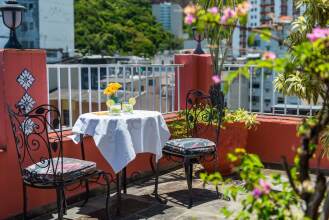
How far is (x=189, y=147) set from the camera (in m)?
4.04

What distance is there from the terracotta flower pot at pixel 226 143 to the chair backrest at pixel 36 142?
1.77 metres

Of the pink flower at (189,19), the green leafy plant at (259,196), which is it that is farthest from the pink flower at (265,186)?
the pink flower at (189,19)

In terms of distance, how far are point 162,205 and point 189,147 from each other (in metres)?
0.57

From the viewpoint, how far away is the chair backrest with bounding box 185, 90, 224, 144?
4805mm

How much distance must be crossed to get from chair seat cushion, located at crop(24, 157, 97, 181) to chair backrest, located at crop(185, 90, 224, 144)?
167 centimetres

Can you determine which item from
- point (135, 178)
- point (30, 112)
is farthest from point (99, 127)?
point (135, 178)

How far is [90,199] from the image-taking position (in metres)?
4.22

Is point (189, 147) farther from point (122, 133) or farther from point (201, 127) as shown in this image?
point (201, 127)

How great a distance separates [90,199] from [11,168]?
931 millimetres

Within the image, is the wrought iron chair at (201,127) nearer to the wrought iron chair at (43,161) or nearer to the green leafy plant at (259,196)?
the wrought iron chair at (43,161)

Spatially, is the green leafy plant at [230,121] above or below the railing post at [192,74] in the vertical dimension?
below

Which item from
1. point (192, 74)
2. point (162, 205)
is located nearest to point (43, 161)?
point (162, 205)

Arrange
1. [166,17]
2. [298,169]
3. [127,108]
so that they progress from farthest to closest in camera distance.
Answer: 1. [166,17]
2. [127,108]
3. [298,169]

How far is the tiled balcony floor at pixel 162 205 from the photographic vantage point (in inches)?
147
